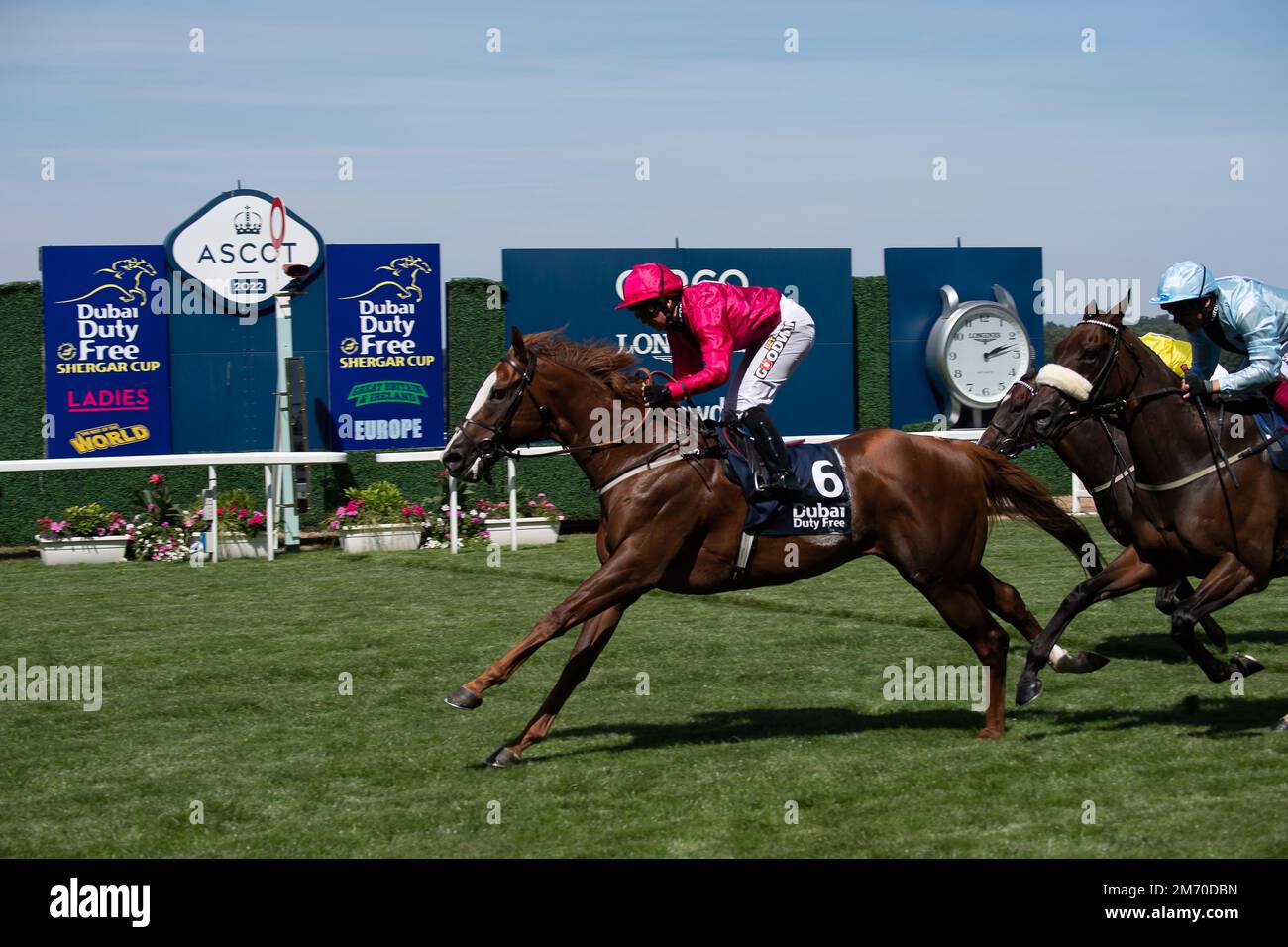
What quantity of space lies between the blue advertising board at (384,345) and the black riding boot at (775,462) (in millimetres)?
10134

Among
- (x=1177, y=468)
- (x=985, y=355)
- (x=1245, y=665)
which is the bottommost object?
(x=1245, y=665)

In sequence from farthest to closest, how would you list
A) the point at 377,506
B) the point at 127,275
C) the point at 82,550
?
the point at 127,275, the point at 377,506, the point at 82,550

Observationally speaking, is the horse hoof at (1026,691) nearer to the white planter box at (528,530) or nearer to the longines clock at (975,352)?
the white planter box at (528,530)

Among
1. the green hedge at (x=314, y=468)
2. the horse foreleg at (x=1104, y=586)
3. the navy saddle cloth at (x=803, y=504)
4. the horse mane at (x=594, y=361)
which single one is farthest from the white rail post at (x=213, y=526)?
the horse foreleg at (x=1104, y=586)

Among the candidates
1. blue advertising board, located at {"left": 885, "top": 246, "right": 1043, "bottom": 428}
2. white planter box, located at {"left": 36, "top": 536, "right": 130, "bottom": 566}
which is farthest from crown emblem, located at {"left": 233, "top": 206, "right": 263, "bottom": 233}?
blue advertising board, located at {"left": 885, "top": 246, "right": 1043, "bottom": 428}

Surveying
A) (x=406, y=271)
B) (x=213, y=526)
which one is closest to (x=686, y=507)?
(x=213, y=526)

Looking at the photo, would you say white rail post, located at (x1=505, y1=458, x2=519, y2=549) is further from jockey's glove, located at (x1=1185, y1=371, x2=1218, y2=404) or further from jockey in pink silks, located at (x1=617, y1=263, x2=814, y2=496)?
jockey's glove, located at (x1=1185, y1=371, x2=1218, y2=404)

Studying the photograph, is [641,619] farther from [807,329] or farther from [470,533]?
[470,533]

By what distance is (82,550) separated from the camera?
13.5 m

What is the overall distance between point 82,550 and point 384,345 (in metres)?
3.89

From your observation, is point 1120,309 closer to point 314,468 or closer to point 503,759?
point 503,759

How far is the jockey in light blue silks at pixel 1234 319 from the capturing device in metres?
5.93

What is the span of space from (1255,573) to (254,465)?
1123 centimetres
